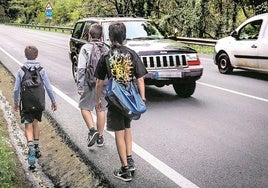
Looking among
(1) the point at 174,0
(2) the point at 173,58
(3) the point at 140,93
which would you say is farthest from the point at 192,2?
(3) the point at 140,93

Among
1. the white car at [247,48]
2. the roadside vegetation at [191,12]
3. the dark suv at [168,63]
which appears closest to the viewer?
the dark suv at [168,63]

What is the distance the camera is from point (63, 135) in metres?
6.70

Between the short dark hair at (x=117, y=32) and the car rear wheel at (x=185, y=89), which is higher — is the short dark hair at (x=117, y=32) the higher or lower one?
the higher one

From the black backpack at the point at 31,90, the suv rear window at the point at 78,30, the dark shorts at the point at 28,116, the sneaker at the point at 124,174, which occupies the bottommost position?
the sneaker at the point at 124,174

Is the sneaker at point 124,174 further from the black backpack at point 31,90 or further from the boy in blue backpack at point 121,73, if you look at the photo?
the black backpack at point 31,90

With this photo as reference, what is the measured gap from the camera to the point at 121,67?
4523mm

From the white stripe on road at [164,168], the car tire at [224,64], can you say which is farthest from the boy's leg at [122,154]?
the car tire at [224,64]

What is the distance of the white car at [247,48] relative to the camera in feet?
37.9

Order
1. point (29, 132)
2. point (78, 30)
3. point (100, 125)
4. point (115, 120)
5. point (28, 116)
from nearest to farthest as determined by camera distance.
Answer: point (115, 120), point (28, 116), point (29, 132), point (100, 125), point (78, 30)

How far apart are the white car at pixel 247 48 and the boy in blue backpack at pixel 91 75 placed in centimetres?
692

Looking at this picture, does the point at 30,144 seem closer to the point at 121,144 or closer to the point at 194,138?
the point at 121,144

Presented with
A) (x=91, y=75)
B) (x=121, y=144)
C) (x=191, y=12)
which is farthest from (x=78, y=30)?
(x=191, y=12)

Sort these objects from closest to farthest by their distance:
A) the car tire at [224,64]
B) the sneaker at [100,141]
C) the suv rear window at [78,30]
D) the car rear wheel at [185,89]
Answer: the sneaker at [100,141], the car rear wheel at [185,89], the suv rear window at [78,30], the car tire at [224,64]

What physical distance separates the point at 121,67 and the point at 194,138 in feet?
7.40
